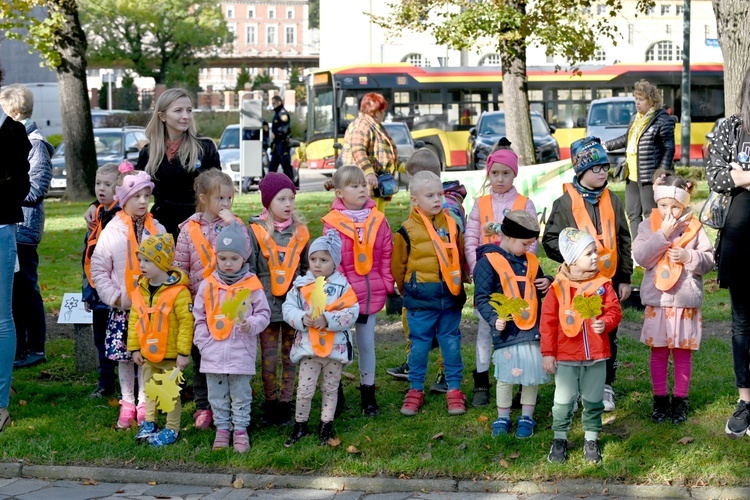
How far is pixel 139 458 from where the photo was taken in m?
6.12

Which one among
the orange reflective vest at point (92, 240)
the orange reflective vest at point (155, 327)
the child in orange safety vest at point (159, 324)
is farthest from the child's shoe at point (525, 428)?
the orange reflective vest at point (92, 240)

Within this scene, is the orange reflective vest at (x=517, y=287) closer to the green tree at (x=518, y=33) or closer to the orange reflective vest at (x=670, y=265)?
the orange reflective vest at (x=670, y=265)

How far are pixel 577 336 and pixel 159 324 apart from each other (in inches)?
99.4

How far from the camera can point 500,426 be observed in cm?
643

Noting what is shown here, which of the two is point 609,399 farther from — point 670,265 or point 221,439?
point 221,439

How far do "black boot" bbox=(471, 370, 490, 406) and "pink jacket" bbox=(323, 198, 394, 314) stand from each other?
0.89 m

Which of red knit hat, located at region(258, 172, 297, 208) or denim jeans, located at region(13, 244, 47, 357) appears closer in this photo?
red knit hat, located at region(258, 172, 297, 208)

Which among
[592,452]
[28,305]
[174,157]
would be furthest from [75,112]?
[592,452]

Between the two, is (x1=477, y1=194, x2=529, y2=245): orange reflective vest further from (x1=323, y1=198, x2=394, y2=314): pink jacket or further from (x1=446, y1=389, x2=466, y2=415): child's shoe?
(x1=446, y1=389, x2=466, y2=415): child's shoe

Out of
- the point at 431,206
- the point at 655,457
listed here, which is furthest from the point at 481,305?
the point at 655,457

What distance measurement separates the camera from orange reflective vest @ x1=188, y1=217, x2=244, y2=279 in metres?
6.71

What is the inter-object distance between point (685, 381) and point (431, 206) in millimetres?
1992

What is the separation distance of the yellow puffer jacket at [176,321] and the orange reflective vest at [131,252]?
0.36m

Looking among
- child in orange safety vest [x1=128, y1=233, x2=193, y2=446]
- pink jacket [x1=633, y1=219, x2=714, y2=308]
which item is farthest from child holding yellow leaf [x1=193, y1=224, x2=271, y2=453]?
pink jacket [x1=633, y1=219, x2=714, y2=308]
